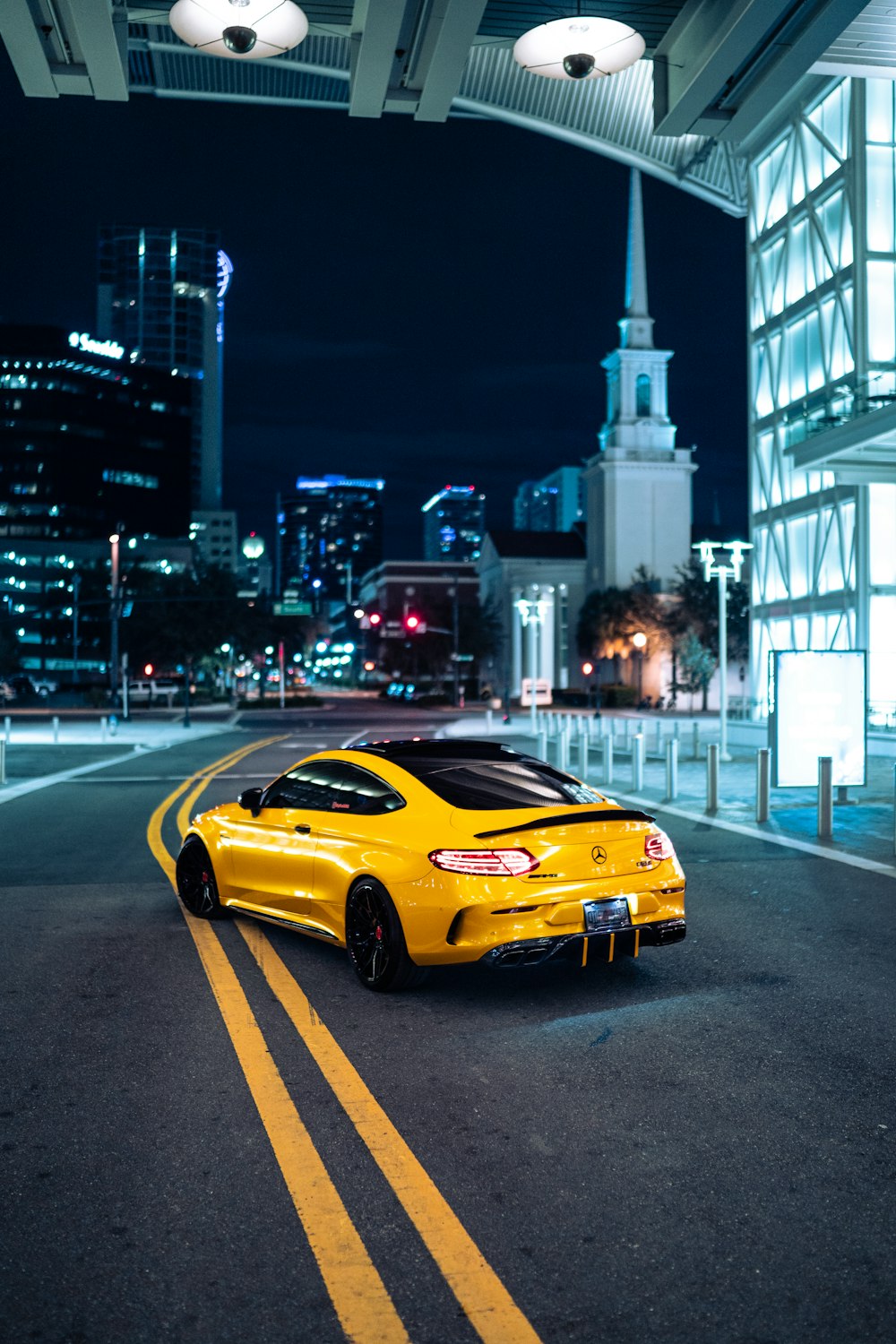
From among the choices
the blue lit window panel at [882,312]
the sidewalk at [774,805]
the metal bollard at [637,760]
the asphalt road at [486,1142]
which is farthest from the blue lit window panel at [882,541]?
the asphalt road at [486,1142]

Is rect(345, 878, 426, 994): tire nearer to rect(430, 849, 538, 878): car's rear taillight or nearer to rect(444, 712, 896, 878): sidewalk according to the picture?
rect(430, 849, 538, 878): car's rear taillight

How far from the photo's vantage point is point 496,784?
309 inches

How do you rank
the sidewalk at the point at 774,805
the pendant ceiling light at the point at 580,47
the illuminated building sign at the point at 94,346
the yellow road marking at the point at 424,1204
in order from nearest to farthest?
the yellow road marking at the point at 424,1204 < the pendant ceiling light at the point at 580,47 < the sidewalk at the point at 774,805 < the illuminated building sign at the point at 94,346

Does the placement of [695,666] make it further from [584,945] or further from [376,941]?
[584,945]

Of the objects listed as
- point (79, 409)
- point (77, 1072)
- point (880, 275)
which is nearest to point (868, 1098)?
point (77, 1072)

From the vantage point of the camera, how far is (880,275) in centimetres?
3834

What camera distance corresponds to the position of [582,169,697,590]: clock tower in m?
90.6

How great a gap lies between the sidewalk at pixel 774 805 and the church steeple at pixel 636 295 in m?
67.2

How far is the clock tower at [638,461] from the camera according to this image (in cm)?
9056

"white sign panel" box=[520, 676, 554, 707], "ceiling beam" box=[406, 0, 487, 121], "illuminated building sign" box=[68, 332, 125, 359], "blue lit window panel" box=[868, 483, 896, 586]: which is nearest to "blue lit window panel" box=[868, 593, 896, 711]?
"blue lit window panel" box=[868, 483, 896, 586]

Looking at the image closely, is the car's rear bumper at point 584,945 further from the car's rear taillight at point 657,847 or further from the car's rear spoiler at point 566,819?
the car's rear spoiler at point 566,819

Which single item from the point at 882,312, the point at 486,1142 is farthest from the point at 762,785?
the point at 882,312

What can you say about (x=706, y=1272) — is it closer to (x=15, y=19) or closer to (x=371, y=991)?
(x=371, y=991)

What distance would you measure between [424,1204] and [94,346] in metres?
168
